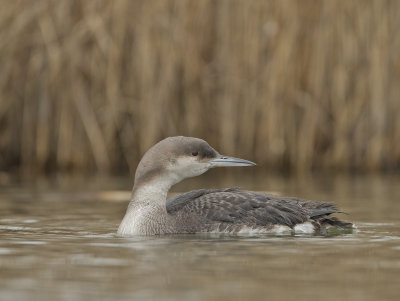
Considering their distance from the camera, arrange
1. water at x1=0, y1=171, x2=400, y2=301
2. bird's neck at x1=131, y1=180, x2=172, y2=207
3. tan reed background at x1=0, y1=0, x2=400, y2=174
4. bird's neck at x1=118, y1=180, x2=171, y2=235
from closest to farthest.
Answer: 1. water at x1=0, y1=171, x2=400, y2=301
2. bird's neck at x1=118, y1=180, x2=171, y2=235
3. bird's neck at x1=131, y1=180, x2=172, y2=207
4. tan reed background at x1=0, y1=0, x2=400, y2=174

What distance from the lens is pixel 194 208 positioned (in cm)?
599

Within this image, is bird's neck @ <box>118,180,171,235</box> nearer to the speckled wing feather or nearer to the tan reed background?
the speckled wing feather

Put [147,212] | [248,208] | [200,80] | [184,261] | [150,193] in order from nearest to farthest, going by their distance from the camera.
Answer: [184,261], [147,212], [150,193], [248,208], [200,80]

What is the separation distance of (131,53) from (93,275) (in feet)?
22.3

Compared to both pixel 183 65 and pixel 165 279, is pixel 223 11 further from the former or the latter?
pixel 165 279

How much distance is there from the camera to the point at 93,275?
4.06 metres

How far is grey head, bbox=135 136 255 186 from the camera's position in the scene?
5938 millimetres

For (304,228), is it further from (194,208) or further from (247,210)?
(194,208)

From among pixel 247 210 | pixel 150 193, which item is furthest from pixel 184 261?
pixel 247 210

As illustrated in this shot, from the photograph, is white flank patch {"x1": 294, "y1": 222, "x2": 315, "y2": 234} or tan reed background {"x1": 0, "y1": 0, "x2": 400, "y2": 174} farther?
tan reed background {"x1": 0, "y1": 0, "x2": 400, "y2": 174}

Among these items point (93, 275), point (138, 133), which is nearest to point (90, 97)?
point (138, 133)

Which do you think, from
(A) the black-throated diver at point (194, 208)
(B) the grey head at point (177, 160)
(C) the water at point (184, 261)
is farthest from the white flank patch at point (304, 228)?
Answer: (B) the grey head at point (177, 160)

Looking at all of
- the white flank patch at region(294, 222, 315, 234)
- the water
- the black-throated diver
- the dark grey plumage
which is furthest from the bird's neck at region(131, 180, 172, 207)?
the white flank patch at region(294, 222, 315, 234)

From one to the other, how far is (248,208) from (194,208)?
363 mm
